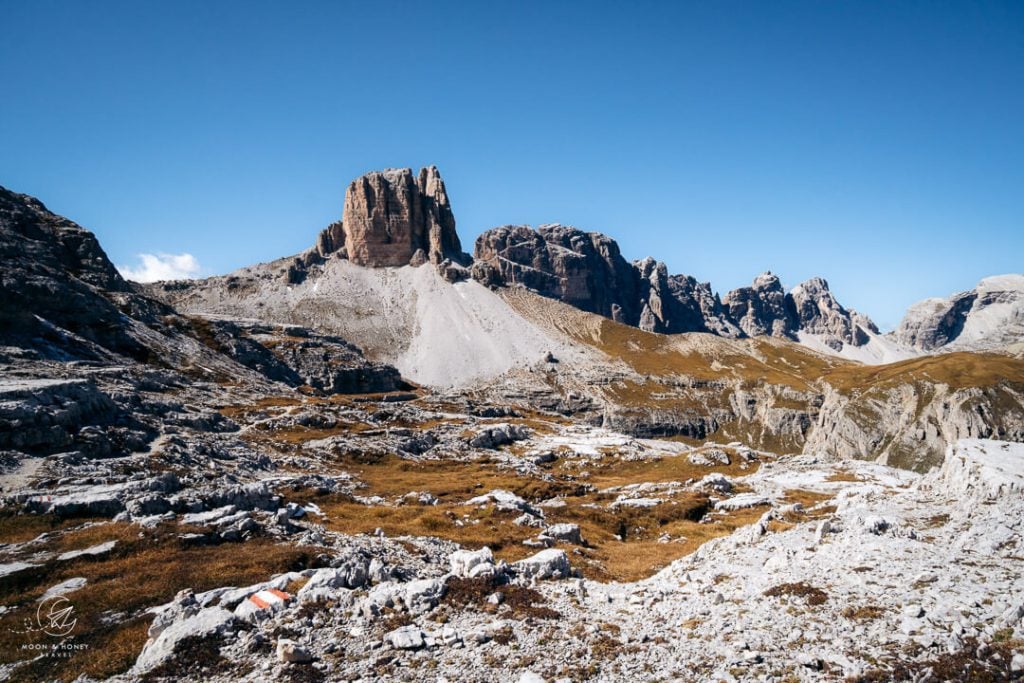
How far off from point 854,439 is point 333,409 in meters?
188

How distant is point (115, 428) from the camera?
55.6m

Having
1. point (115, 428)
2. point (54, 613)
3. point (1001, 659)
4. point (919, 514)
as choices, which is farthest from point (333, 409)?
point (1001, 659)

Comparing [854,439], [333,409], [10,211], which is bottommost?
[854,439]

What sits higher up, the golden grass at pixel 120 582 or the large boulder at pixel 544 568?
the golden grass at pixel 120 582

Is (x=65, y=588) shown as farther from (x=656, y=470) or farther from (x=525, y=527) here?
(x=656, y=470)

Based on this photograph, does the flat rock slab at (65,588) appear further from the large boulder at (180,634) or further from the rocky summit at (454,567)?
the large boulder at (180,634)

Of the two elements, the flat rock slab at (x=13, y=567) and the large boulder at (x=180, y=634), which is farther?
the flat rock slab at (x=13, y=567)

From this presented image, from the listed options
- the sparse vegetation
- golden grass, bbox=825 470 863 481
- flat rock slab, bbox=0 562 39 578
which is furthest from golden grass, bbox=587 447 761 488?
flat rock slab, bbox=0 562 39 578

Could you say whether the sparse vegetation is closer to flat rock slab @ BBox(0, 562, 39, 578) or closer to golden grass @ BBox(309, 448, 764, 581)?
golden grass @ BBox(309, 448, 764, 581)

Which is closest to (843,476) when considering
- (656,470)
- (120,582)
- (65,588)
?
(656,470)

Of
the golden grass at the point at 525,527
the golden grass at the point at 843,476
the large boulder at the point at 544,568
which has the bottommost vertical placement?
the golden grass at the point at 843,476

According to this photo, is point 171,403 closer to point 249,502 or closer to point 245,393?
point 245,393

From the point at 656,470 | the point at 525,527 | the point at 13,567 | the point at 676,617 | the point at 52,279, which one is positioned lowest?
the point at 656,470

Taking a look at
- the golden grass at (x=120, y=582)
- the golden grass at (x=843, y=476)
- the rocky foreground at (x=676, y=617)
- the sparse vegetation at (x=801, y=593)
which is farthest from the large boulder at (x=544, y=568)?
the golden grass at (x=843, y=476)
